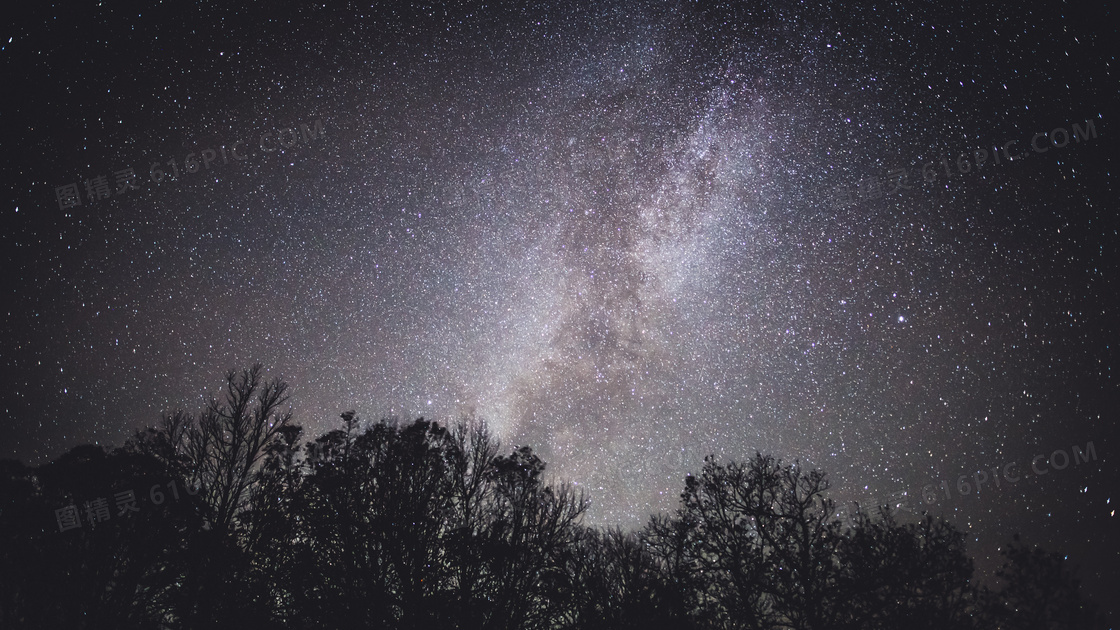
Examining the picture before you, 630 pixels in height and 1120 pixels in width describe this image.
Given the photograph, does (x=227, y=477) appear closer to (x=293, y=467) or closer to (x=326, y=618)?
(x=293, y=467)

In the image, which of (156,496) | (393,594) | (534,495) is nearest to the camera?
(393,594)

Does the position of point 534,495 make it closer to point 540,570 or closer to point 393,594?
point 540,570

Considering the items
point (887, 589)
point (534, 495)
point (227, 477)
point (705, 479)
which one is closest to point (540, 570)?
point (534, 495)

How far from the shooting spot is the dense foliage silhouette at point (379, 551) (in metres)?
12.5

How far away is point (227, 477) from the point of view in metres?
13.5

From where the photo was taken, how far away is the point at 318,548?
505 inches

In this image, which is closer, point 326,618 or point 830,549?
point 326,618

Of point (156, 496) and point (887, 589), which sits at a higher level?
point (156, 496)

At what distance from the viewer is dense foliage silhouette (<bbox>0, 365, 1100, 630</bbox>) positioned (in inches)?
492

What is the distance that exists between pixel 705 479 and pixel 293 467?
12.8 meters

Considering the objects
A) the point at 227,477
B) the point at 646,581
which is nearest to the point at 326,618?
the point at 227,477

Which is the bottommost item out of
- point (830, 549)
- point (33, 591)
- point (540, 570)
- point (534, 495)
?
point (830, 549)

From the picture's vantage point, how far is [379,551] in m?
13.0

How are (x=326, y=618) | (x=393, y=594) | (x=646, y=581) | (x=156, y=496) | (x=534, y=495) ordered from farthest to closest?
(x=646, y=581) < (x=534, y=495) < (x=156, y=496) < (x=393, y=594) < (x=326, y=618)
